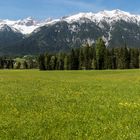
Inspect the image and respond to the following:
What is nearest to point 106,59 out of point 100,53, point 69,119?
point 100,53

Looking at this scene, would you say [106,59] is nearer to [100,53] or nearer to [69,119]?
[100,53]

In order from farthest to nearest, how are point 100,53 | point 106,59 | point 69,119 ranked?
point 106,59 → point 100,53 → point 69,119

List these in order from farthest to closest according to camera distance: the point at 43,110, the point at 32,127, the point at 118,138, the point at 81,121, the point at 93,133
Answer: the point at 43,110 < the point at 81,121 < the point at 32,127 < the point at 93,133 < the point at 118,138

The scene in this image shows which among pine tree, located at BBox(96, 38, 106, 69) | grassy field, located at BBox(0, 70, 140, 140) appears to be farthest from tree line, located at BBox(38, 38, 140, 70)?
grassy field, located at BBox(0, 70, 140, 140)

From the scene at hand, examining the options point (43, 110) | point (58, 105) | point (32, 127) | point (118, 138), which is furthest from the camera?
point (58, 105)

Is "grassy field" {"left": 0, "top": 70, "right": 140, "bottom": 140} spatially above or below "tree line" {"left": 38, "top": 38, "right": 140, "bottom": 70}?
below

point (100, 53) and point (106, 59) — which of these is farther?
point (106, 59)

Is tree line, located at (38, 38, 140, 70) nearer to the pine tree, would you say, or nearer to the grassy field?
the pine tree

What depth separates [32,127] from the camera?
2136 cm

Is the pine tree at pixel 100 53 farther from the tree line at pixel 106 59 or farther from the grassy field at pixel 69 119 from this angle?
the grassy field at pixel 69 119

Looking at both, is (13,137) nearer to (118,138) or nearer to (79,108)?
(118,138)

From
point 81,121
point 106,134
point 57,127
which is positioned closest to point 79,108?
point 81,121

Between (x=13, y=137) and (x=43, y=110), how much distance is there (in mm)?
8222

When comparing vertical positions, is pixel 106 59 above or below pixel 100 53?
below
